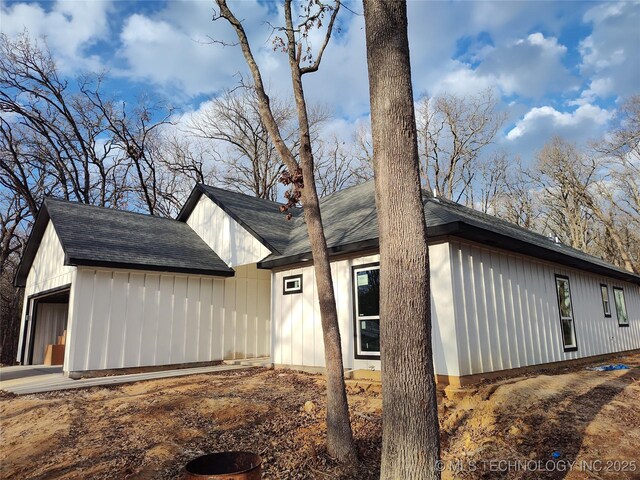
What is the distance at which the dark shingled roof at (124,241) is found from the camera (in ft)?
28.4

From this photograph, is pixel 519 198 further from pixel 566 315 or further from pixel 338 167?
pixel 566 315

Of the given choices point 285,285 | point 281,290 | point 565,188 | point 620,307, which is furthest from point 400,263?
point 565,188

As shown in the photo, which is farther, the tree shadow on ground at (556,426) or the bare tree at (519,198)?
the bare tree at (519,198)

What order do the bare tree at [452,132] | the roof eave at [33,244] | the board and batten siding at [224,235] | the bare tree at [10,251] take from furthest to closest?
the bare tree at [452,132], the bare tree at [10,251], the roof eave at [33,244], the board and batten siding at [224,235]

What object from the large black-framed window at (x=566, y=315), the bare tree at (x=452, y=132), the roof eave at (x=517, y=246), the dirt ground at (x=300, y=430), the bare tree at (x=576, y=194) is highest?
the bare tree at (x=452, y=132)

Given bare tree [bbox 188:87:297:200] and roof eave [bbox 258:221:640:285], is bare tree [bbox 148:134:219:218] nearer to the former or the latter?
bare tree [bbox 188:87:297:200]

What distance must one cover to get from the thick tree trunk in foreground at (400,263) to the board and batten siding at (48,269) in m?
8.77

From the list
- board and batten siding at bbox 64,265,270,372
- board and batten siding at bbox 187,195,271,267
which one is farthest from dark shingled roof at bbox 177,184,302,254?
board and batten siding at bbox 64,265,270,372

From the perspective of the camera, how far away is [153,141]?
73.5 feet

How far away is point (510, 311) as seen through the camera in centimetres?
729

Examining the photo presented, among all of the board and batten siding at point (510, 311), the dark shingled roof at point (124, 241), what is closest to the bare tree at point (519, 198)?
the board and batten siding at point (510, 311)

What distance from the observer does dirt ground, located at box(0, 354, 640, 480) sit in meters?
3.49

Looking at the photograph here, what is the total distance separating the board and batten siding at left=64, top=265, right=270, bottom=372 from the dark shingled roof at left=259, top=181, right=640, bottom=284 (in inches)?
77.8

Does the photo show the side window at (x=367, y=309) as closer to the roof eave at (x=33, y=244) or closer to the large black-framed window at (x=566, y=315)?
the large black-framed window at (x=566, y=315)
